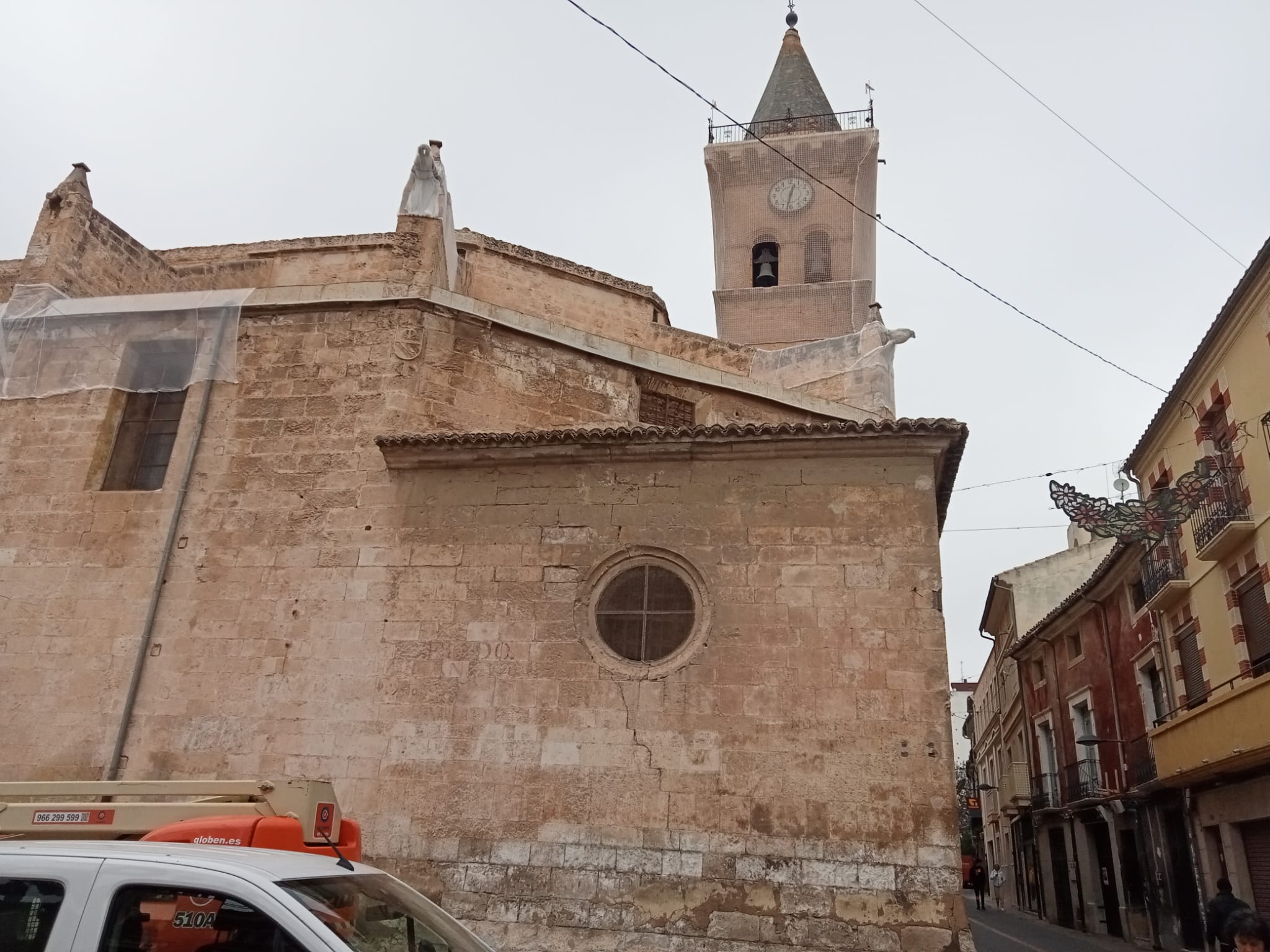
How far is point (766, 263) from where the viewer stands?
977 inches

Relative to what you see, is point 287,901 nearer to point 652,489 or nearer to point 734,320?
point 652,489

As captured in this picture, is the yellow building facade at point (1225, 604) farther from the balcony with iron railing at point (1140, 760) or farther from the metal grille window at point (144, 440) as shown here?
the metal grille window at point (144, 440)

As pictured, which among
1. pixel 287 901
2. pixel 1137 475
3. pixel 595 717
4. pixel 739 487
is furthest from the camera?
pixel 1137 475

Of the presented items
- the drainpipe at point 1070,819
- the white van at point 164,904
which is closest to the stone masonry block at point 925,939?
the white van at point 164,904

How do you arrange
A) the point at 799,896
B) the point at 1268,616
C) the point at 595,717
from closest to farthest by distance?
the point at 799,896 < the point at 595,717 < the point at 1268,616

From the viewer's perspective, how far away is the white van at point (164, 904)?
8.19ft

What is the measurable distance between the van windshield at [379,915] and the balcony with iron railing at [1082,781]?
52.4 ft

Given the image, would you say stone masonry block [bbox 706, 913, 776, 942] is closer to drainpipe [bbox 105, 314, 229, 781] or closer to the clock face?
drainpipe [bbox 105, 314, 229, 781]

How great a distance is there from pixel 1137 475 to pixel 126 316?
15375 millimetres

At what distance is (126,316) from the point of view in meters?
9.65

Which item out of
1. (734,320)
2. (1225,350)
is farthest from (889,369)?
(734,320)

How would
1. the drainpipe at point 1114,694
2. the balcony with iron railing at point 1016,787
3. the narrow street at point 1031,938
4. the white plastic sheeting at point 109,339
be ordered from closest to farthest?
the white plastic sheeting at point 109,339, the narrow street at point 1031,938, the drainpipe at point 1114,694, the balcony with iron railing at point 1016,787

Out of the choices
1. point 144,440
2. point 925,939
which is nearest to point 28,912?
point 925,939

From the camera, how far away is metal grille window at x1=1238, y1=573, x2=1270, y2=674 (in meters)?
10.6
